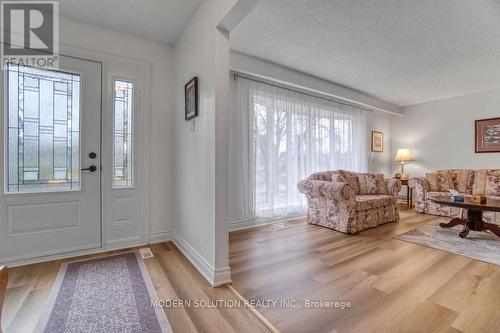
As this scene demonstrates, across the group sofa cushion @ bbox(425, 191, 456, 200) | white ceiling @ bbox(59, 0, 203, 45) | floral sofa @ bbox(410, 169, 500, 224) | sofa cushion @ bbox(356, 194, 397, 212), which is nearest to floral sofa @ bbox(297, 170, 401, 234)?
sofa cushion @ bbox(356, 194, 397, 212)

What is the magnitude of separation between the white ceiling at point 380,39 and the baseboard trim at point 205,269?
94.7 inches

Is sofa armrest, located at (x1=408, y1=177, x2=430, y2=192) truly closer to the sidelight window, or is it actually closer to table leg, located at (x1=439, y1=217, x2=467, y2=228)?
table leg, located at (x1=439, y1=217, x2=467, y2=228)

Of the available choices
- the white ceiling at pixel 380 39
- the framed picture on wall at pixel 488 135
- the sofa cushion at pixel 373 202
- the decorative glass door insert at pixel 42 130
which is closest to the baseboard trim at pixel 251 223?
the sofa cushion at pixel 373 202

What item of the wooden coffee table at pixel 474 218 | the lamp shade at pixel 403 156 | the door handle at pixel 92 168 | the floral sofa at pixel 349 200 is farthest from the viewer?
the lamp shade at pixel 403 156

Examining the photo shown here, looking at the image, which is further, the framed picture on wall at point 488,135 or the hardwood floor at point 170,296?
the framed picture on wall at point 488,135

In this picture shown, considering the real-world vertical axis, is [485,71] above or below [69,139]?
above

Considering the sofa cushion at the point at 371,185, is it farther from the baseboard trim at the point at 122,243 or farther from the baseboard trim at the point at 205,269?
the baseboard trim at the point at 122,243

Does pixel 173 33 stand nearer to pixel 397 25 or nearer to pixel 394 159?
pixel 397 25

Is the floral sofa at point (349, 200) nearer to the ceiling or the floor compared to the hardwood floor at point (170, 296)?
nearer to the ceiling

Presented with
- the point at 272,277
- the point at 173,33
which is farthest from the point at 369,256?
the point at 173,33

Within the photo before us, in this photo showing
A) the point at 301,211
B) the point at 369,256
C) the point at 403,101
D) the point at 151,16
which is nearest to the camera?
the point at 151,16

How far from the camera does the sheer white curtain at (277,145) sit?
3.47 meters

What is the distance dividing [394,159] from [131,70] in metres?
6.00

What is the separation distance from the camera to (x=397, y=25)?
246 cm
